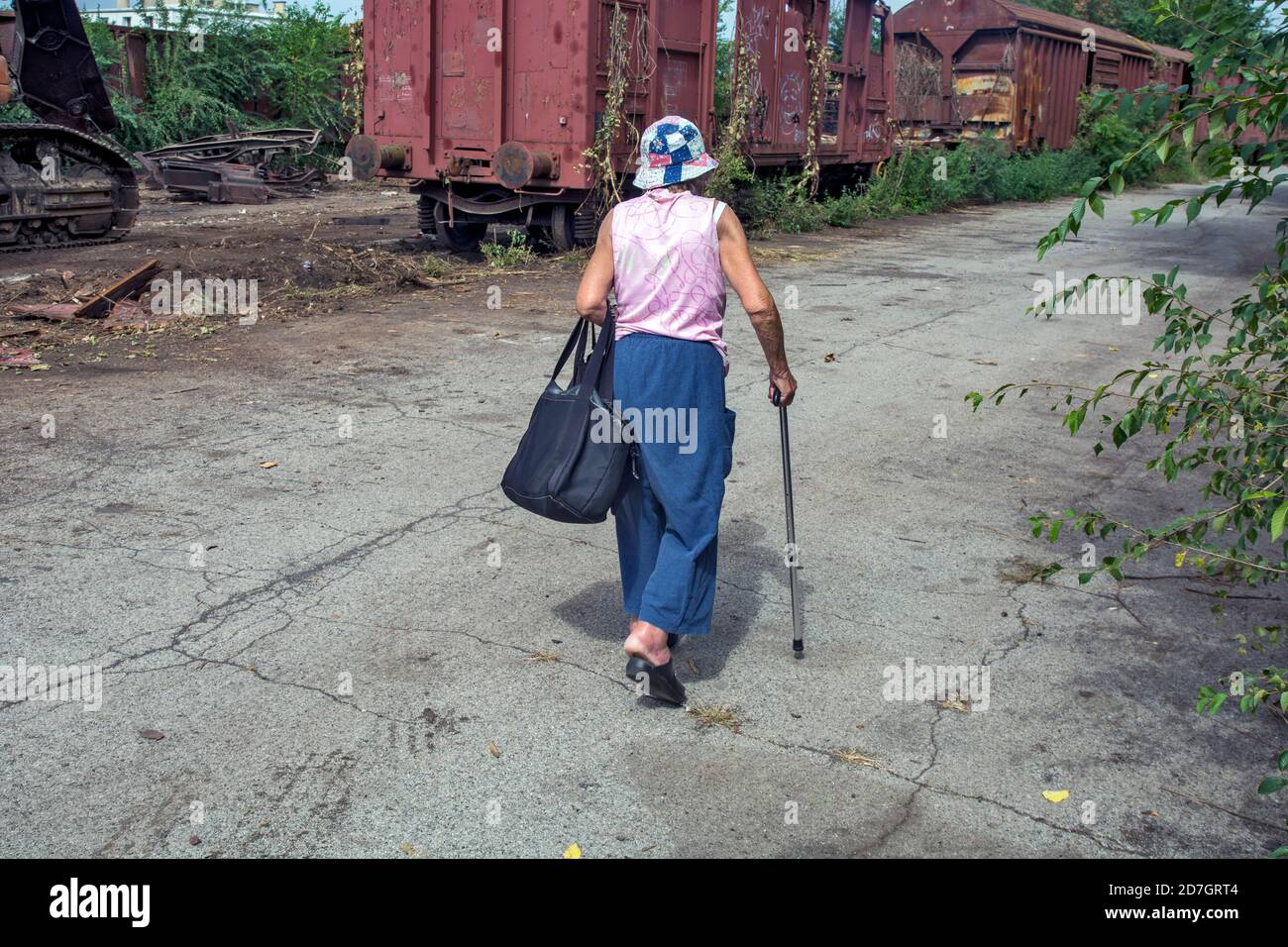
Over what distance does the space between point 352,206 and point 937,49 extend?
48.9 ft

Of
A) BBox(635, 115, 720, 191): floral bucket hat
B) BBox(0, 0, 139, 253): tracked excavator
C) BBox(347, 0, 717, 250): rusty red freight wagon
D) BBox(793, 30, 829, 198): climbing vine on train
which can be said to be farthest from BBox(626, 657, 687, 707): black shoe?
BBox(793, 30, 829, 198): climbing vine on train

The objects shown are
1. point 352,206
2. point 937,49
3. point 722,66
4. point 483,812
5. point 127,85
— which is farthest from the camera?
point 937,49

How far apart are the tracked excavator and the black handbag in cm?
1174

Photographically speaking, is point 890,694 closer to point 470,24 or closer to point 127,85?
point 470,24

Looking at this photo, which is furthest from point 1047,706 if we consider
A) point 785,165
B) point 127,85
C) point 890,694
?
point 127,85

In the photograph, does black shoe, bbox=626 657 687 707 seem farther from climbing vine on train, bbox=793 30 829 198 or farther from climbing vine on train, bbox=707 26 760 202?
climbing vine on train, bbox=793 30 829 198

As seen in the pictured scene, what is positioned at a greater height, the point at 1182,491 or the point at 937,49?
the point at 937,49

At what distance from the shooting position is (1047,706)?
4.12 metres

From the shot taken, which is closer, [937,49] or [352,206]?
[352,206]

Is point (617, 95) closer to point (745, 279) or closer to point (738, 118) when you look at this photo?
point (738, 118)

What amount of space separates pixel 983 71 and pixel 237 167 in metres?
16.3

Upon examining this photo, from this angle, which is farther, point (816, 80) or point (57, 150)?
point (816, 80)

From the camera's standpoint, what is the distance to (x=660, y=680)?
4.01m

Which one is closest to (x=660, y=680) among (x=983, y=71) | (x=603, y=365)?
(x=603, y=365)
